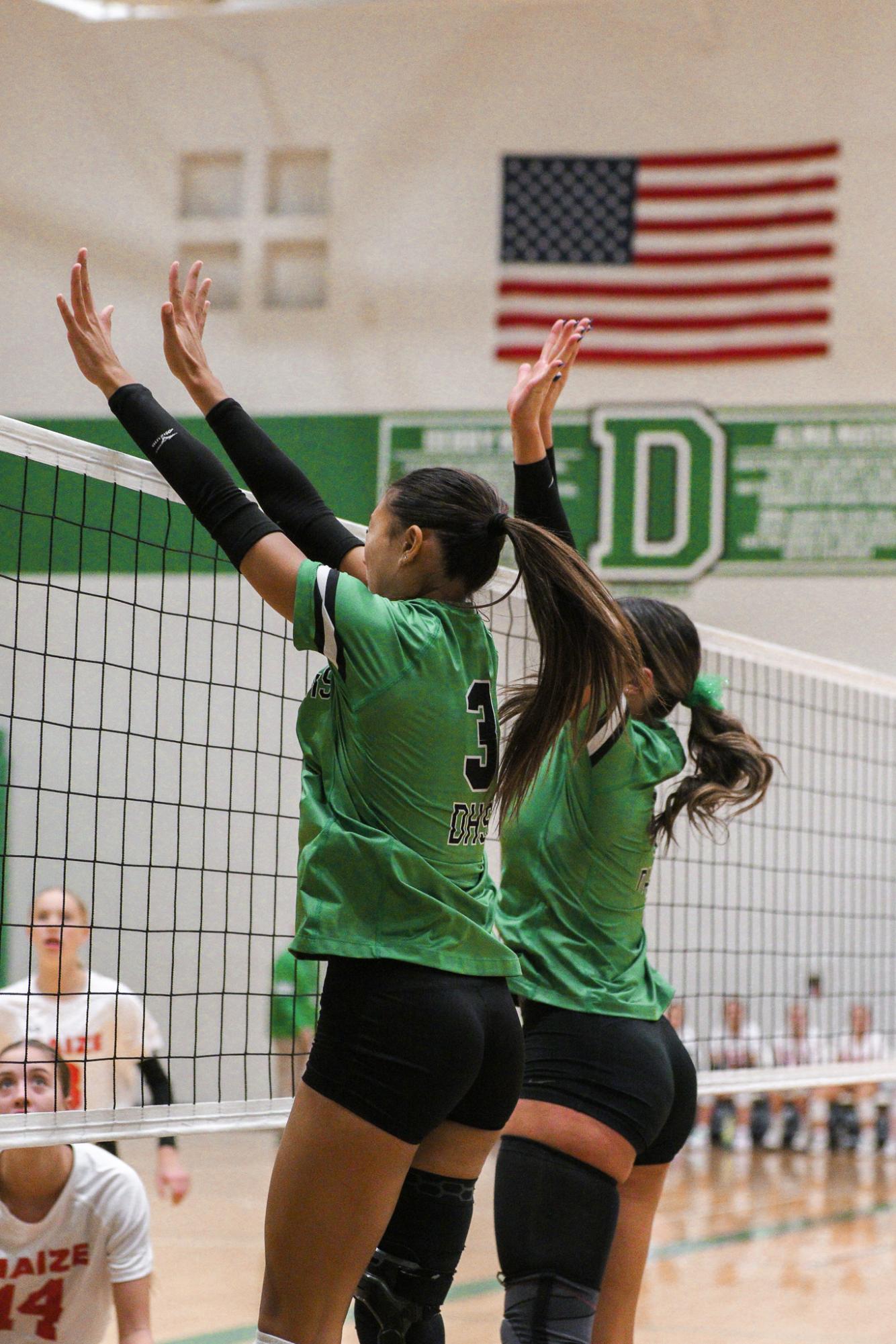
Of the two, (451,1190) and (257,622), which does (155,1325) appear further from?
(257,622)

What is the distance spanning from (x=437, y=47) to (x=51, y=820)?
24.0 feet

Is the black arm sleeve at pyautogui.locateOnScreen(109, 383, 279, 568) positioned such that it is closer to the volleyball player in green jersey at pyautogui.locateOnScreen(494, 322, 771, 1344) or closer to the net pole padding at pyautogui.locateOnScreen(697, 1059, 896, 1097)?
the volleyball player in green jersey at pyautogui.locateOnScreen(494, 322, 771, 1344)

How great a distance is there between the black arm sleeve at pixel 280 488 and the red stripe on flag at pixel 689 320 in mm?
10344

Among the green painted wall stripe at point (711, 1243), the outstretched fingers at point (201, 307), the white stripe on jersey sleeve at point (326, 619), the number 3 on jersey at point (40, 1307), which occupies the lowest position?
the green painted wall stripe at point (711, 1243)

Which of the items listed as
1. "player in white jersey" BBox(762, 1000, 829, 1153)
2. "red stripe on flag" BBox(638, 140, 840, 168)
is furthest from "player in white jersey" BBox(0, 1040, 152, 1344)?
"red stripe on flag" BBox(638, 140, 840, 168)

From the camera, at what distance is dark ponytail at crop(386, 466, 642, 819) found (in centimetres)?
232

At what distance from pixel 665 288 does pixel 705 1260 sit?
8256mm

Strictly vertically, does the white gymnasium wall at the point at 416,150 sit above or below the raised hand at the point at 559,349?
above

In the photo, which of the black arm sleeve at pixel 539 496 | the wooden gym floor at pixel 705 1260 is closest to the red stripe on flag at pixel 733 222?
the wooden gym floor at pixel 705 1260

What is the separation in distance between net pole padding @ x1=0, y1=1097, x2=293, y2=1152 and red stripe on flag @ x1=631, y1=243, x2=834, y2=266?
34.6 feet


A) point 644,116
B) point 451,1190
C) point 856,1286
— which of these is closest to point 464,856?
point 451,1190

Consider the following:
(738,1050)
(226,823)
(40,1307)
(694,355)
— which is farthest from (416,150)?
(40,1307)

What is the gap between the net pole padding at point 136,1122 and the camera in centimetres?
Result: 274

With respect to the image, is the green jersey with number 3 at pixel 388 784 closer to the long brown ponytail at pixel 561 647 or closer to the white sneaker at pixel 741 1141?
the long brown ponytail at pixel 561 647
